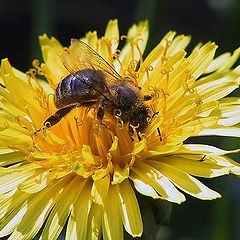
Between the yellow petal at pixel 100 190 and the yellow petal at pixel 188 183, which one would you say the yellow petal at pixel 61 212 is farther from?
the yellow petal at pixel 188 183

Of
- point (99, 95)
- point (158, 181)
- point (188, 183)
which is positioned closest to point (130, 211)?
point (158, 181)

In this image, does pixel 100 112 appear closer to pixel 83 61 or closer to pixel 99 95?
pixel 99 95

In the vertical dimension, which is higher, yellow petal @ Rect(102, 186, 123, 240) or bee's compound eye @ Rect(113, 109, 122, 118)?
bee's compound eye @ Rect(113, 109, 122, 118)

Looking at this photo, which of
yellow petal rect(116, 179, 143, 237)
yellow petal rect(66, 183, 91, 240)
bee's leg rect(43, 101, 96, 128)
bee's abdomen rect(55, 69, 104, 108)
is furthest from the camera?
bee's leg rect(43, 101, 96, 128)

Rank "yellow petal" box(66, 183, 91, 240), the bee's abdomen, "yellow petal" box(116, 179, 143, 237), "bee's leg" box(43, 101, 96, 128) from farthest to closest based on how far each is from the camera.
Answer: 1. "bee's leg" box(43, 101, 96, 128)
2. the bee's abdomen
3. "yellow petal" box(66, 183, 91, 240)
4. "yellow petal" box(116, 179, 143, 237)

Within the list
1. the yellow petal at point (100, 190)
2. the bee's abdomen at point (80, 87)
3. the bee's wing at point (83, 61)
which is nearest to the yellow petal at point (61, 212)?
the yellow petal at point (100, 190)

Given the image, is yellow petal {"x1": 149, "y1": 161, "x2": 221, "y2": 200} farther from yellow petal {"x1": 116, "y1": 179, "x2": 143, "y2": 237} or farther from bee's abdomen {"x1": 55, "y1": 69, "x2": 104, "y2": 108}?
bee's abdomen {"x1": 55, "y1": 69, "x2": 104, "y2": 108}

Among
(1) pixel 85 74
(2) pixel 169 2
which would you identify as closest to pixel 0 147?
(1) pixel 85 74

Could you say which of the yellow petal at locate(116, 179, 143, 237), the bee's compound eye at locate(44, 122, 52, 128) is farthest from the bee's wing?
the yellow petal at locate(116, 179, 143, 237)
